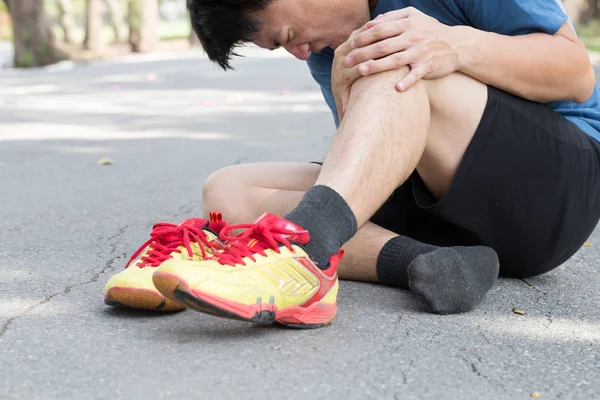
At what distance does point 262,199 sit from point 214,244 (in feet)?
1.30

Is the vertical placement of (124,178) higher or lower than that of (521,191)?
lower

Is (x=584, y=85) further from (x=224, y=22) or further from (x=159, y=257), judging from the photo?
(x=159, y=257)

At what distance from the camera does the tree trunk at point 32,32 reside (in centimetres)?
1617

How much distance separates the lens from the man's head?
7.93 ft

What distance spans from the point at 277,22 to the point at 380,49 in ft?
1.48

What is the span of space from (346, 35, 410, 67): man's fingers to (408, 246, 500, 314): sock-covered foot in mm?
482

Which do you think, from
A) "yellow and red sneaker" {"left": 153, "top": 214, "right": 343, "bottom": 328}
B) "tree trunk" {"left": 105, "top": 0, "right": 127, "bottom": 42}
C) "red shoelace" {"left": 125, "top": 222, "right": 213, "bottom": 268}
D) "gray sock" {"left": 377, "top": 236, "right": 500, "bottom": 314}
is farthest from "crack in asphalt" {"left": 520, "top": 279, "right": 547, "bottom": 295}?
"tree trunk" {"left": 105, "top": 0, "right": 127, "bottom": 42}

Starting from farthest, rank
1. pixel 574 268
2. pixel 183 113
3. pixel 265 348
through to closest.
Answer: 1. pixel 183 113
2. pixel 574 268
3. pixel 265 348

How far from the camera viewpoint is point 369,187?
6.68ft

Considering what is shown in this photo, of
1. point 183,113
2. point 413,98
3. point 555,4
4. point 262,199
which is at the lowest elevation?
point 183,113

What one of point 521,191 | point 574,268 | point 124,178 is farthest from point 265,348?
point 124,178

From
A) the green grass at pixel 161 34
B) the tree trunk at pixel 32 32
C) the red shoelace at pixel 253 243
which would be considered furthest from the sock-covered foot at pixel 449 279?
the green grass at pixel 161 34

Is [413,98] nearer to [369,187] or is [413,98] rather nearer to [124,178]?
[369,187]

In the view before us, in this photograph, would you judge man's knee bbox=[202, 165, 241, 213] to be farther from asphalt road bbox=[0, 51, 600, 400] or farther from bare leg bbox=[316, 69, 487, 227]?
bare leg bbox=[316, 69, 487, 227]
